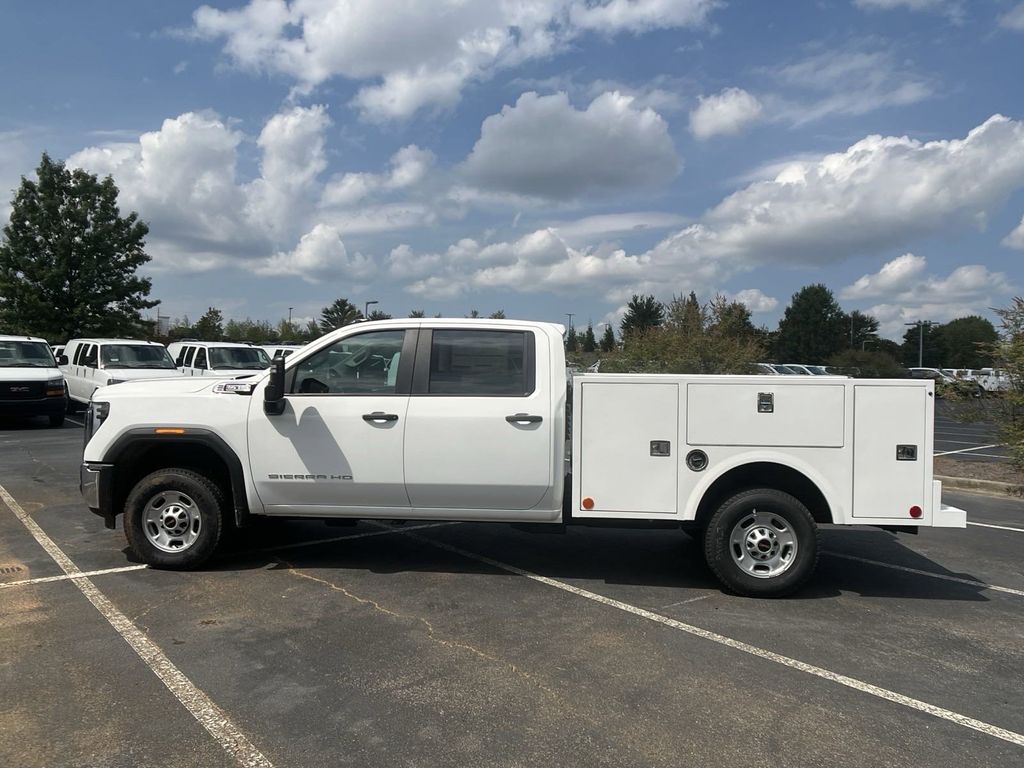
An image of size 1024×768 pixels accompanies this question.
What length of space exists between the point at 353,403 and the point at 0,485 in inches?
262

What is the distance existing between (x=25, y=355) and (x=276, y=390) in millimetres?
14718

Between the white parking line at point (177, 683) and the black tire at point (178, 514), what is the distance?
18.9 inches

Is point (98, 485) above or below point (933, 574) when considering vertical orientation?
above

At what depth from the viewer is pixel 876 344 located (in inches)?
3639

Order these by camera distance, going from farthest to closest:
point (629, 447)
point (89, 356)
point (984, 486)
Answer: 1. point (89, 356)
2. point (984, 486)
3. point (629, 447)

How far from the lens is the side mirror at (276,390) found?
5324 mm

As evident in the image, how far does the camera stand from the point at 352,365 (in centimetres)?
555

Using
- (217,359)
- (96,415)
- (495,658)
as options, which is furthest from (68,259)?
(495,658)

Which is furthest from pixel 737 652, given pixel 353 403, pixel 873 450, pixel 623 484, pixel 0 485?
pixel 0 485

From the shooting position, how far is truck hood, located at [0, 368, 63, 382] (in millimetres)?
15453

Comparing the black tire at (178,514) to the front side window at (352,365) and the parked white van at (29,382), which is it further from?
the parked white van at (29,382)

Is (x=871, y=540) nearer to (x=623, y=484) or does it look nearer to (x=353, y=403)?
(x=623, y=484)

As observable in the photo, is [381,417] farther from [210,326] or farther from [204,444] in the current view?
[210,326]

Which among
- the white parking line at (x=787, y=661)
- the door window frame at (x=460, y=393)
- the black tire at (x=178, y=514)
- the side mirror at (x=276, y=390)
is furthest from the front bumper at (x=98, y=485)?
the white parking line at (x=787, y=661)
